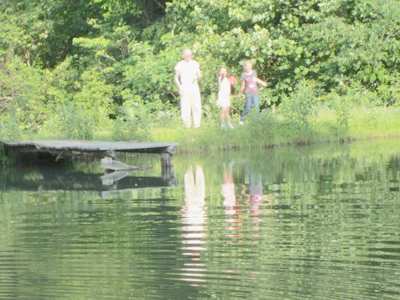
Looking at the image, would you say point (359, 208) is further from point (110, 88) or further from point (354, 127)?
point (110, 88)

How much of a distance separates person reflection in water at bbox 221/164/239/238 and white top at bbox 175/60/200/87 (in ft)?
18.7

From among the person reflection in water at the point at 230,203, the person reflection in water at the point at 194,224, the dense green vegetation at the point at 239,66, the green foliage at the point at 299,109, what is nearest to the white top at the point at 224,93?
the dense green vegetation at the point at 239,66

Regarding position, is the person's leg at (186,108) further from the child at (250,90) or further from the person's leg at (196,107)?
the child at (250,90)

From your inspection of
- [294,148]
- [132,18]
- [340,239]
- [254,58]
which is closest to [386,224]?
[340,239]

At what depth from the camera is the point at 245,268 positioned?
11750mm

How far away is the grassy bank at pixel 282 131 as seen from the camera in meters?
26.9

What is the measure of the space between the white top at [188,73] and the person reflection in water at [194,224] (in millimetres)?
6100

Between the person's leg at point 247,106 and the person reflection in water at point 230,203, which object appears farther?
the person's leg at point 247,106

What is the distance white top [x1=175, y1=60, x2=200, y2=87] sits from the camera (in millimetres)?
28062

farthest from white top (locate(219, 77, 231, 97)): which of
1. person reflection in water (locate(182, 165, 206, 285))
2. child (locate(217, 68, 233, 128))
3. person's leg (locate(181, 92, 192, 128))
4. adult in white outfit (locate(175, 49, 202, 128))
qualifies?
person reflection in water (locate(182, 165, 206, 285))

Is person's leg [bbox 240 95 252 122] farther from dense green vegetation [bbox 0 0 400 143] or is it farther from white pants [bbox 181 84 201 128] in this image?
white pants [bbox 181 84 201 128]

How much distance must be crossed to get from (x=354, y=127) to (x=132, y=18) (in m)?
12.0

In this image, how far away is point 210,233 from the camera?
14.2m

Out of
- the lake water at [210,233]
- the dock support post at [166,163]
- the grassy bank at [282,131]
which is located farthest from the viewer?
the grassy bank at [282,131]
